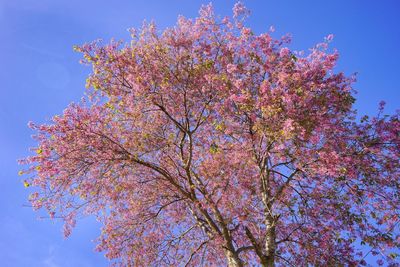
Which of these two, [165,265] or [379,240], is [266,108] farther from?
[165,265]

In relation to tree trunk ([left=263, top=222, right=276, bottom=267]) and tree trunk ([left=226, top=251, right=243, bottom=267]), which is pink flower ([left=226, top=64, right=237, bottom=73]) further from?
tree trunk ([left=226, top=251, right=243, bottom=267])

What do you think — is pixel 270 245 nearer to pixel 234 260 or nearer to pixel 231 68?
pixel 234 260

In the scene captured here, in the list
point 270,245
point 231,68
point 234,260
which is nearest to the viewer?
point 234,260

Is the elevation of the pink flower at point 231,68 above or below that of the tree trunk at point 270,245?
above

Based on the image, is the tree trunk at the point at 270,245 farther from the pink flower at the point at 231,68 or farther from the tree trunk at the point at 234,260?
the pink flower at the point at 231,68

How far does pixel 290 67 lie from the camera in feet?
51.1

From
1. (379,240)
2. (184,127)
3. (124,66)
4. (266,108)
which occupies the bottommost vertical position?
(379,240)

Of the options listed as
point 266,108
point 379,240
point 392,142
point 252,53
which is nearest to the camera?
point 266,108

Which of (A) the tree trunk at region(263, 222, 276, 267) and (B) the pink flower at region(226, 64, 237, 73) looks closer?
(A) the tree trunk at region(263, 222, 276, 267)

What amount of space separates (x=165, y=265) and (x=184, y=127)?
5.77m

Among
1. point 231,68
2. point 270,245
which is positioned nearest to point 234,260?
point 270,245

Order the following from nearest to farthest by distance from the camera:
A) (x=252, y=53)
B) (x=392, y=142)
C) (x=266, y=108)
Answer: (x=266, y=108) → (x=392, y=142) → (x=252, y=53)

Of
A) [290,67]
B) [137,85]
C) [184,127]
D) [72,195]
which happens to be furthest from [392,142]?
[72,195]

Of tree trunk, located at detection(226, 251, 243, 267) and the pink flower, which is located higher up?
the pink flower
